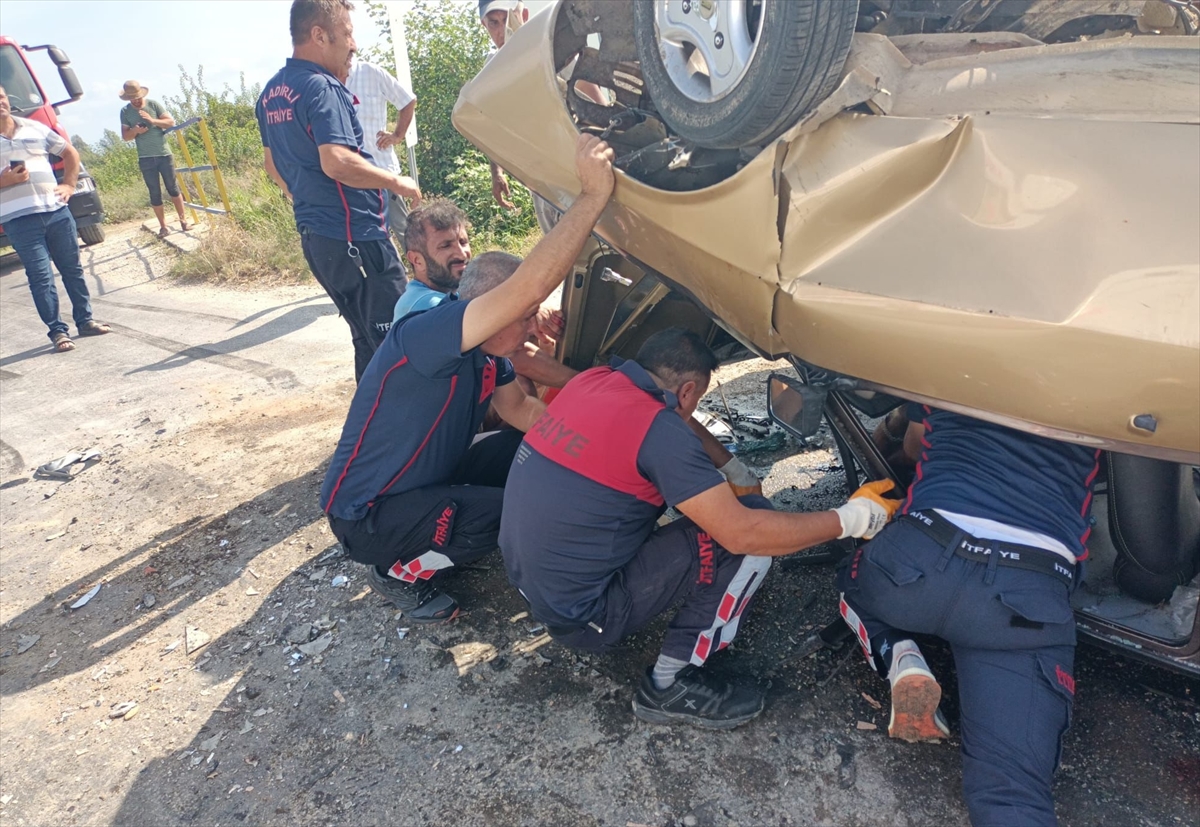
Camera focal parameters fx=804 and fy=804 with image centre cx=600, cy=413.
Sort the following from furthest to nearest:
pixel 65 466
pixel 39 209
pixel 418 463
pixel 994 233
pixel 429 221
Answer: pixel 39 209 → pixel 65 466 → pixel 429 221 → pixel 418 463 → pixel 994 233

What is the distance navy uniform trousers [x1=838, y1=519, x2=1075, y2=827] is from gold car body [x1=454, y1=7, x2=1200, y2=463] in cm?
41

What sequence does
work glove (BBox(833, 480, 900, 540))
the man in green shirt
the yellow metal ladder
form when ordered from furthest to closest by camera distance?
the man in green shirt → the yellow metal ladder → work glove (BBox(833, 480, 900, 540))

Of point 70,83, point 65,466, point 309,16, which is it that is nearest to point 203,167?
point 70,83

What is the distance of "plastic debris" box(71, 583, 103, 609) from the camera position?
3.09m

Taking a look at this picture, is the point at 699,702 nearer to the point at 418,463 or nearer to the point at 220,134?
the point at 418,463

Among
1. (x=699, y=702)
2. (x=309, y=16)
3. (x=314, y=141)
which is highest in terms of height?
(x=309, y=16)

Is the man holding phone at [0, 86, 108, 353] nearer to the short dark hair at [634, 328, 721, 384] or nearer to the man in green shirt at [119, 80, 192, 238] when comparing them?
the man in green shirt at [119, 80, 192, 238]

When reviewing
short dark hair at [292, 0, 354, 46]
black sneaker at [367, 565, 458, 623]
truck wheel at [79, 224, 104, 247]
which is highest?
short dark hair at [292, 0, 354, 46]

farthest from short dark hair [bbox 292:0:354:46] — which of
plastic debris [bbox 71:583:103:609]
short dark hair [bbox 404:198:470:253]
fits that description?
plastic debris [bbox 71:583:103:609]

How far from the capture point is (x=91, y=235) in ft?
34.8

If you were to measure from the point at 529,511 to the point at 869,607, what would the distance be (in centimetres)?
89

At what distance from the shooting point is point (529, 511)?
83.2 inches

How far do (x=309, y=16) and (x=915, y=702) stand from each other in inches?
132

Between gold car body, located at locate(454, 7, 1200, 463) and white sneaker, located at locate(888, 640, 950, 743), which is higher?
gold car body, located at locate(454, 7, 1200, 463)
